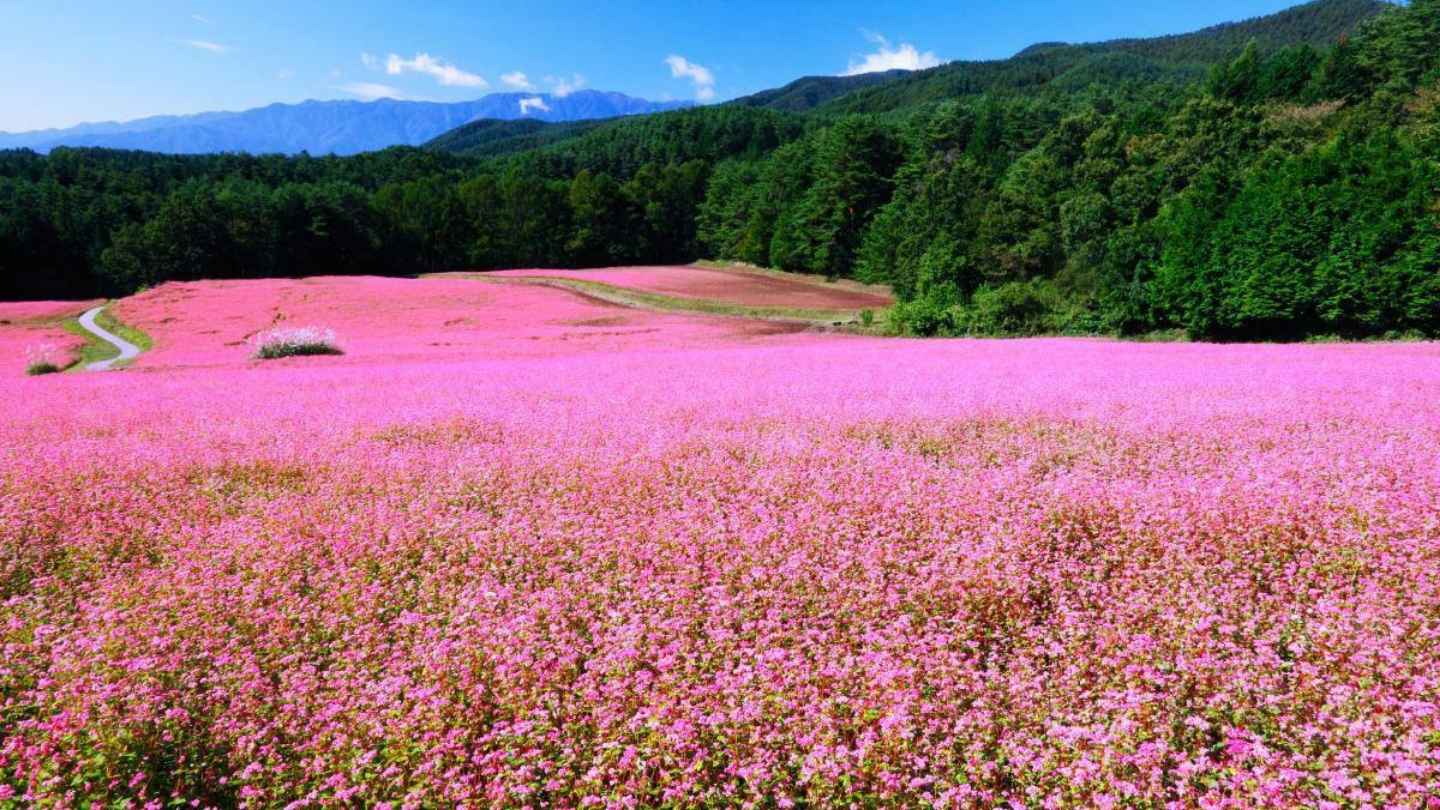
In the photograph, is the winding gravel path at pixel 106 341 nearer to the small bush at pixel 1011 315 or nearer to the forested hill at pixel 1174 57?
the small bush at pixel 1011 315

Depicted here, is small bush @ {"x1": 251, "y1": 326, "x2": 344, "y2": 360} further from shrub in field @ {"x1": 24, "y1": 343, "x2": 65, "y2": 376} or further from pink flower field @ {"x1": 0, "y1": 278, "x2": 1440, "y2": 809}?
pink flower field @ {"x1": 0, "y1": 278, "x2": 1440, "y2": 809}

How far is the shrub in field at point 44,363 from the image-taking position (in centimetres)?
2628

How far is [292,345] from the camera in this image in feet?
92.7

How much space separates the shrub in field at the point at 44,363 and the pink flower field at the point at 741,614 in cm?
2208

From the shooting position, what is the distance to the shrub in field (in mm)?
26281

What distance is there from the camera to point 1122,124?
5591 cm

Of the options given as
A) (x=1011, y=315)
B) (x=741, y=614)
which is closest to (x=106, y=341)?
(x=741, y=614)

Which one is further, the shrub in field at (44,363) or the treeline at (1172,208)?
the treeline at (1172,208)

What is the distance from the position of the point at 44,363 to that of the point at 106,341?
12862mm

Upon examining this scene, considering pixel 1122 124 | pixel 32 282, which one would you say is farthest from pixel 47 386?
pixel 32 282

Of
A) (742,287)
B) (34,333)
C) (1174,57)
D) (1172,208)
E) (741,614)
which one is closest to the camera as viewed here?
(741,614)

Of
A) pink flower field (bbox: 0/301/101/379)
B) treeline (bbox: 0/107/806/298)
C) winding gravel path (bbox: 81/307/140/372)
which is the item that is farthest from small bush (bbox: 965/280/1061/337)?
treeline (bbox: 0/107/806/298)

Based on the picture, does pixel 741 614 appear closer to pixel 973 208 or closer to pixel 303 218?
pixel 973 208

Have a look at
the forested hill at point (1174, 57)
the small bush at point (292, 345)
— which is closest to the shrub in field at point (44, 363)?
the small bush at point (292, 345)
